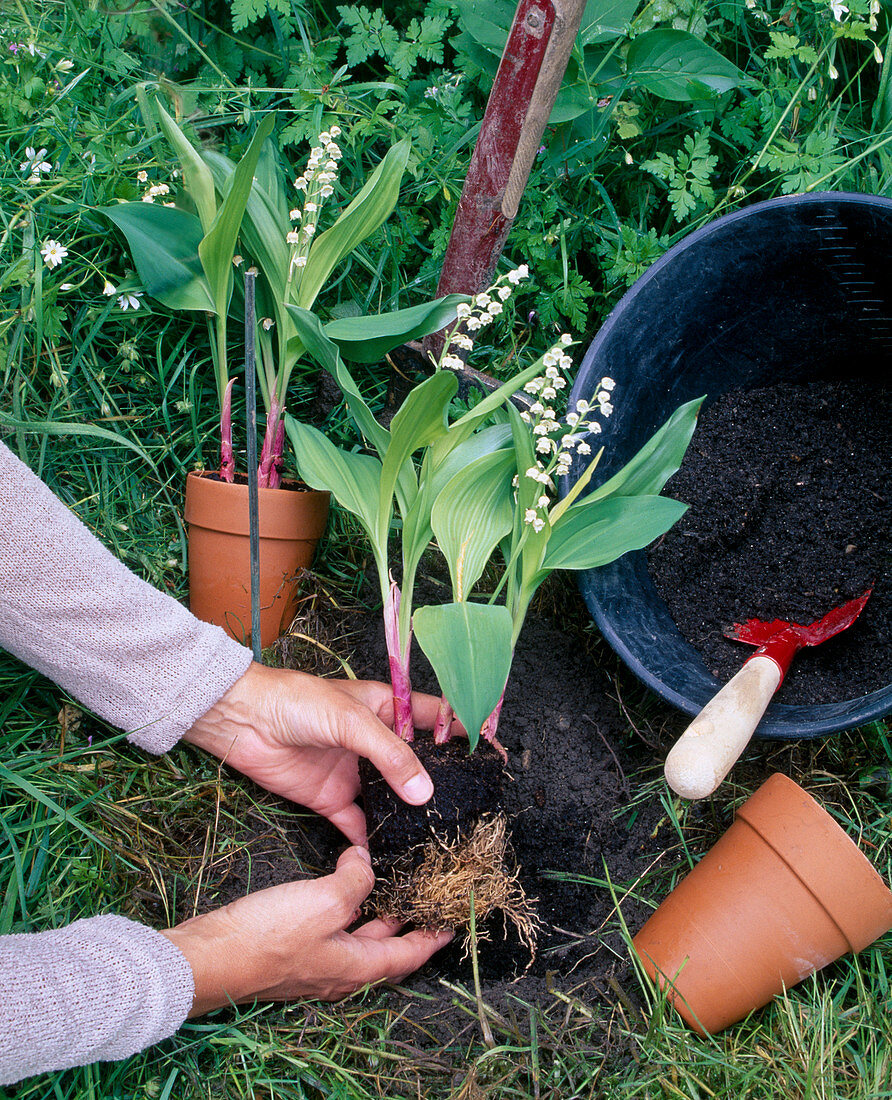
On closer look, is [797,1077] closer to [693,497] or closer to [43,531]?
[693,497]

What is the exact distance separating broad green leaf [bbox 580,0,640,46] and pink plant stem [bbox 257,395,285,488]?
29.9 inches

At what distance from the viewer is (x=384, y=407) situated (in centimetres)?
154

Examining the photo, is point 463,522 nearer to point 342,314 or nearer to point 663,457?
point 663,457

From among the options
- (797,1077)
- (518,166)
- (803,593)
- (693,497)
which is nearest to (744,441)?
(693,497)

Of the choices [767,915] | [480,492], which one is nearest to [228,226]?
[480,492]

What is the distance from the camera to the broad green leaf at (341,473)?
1177 millimetres

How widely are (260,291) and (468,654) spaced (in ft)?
2.39

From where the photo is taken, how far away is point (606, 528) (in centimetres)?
114

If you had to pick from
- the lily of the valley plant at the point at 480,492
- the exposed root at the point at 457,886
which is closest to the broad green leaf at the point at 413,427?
the lily of the valley plant at the point at 480,492

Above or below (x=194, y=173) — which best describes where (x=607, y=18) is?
above

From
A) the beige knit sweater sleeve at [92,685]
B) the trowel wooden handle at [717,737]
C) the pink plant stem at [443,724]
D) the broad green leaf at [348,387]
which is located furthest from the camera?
the pink plant stem at [443,724]

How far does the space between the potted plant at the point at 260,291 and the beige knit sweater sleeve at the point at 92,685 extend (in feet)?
0.57

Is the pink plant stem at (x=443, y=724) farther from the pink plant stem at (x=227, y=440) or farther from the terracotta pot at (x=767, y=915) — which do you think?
the pink plant stem at (x=227, y=440)

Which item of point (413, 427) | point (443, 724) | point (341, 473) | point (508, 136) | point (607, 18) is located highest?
point (607, 18)
